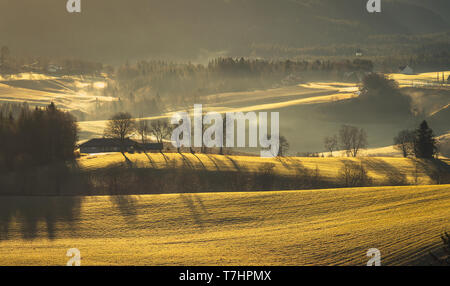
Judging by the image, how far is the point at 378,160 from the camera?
75.4 meters

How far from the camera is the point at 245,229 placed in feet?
141

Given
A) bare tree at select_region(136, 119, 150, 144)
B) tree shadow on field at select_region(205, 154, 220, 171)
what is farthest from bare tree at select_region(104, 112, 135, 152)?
tree shadow on field at select_region(205, 154, 220, 171)

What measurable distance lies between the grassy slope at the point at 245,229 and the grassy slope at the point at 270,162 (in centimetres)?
1202

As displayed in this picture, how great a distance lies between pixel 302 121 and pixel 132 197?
91.8m

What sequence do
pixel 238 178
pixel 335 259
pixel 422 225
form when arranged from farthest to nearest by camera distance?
pixel 238 178 < pixel 422 225 < pixel 335 259

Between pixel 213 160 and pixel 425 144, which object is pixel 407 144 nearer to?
pixel 425 144

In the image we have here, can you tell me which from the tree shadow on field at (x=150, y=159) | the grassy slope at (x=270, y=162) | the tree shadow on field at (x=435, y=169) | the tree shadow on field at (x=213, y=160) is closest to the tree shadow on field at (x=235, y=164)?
the grassy slope at (x=270, y=162)

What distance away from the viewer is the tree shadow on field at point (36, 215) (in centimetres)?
4366

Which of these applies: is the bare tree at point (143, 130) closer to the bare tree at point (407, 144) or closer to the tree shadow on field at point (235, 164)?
the tree shadow on field at point (235, 164)

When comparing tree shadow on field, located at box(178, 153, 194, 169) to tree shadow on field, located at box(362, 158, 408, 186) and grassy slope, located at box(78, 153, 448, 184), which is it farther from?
tree shadow on field, located at box(362, 158, 408, 186)

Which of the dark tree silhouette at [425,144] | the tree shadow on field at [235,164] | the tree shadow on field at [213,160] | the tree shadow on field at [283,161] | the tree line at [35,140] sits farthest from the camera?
the dark tree silhouette at [425,144]

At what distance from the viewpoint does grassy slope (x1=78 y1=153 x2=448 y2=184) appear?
2616 inches

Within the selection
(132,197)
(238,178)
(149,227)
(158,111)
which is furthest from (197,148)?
(158,111)

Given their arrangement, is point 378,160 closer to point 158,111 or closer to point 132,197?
point 132,197
